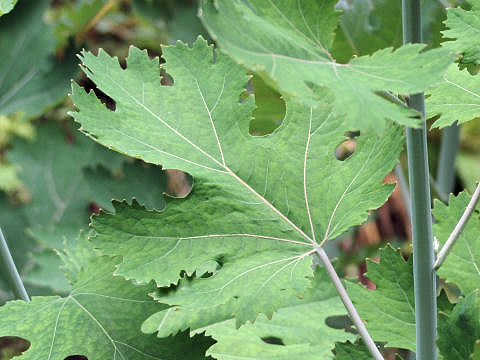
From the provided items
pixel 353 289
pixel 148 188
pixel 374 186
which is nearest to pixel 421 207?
pixel 374 186

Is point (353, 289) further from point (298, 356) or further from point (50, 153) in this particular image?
point (50, 153)

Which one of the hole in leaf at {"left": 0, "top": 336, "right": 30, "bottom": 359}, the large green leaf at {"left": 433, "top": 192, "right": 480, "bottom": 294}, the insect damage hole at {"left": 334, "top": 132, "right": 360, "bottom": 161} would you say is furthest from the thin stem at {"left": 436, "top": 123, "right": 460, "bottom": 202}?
the hole in leaf at {"left": 0, "top": 336, "right": 30, "bottom": 359}

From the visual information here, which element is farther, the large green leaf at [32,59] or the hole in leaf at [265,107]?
the large green leaf at [32,59]

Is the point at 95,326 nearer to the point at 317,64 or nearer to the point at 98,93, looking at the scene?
the point at 317,64

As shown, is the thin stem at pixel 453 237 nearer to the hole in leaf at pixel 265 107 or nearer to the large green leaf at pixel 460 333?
the large green leaf at pixel 460 333

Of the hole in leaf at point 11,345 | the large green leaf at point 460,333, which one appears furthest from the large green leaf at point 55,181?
the large green leaf at point 460,333

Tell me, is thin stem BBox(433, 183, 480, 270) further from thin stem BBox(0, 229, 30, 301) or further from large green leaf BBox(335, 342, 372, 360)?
thin stem BBox(0, 229, 30, 301)
